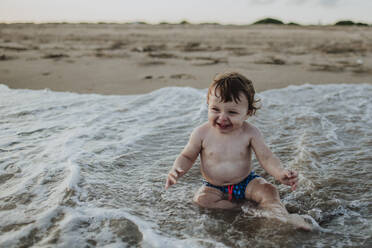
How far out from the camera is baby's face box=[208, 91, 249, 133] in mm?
2184

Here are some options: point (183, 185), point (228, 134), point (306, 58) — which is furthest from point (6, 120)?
point (306, 58)

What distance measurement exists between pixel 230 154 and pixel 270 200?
0.40 m

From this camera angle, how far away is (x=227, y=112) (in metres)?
2.21

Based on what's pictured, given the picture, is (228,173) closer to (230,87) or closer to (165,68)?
(230,87)

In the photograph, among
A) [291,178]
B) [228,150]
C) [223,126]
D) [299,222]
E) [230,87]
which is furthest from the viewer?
[228,150]

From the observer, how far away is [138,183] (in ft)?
8.29

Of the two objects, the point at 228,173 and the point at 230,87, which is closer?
the point at 230,87

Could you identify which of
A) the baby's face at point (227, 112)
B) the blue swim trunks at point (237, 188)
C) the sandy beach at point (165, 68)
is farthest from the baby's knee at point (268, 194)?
the sandy beach at point (165, 68)

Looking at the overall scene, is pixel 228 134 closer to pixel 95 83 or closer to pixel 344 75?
pixel 95 83

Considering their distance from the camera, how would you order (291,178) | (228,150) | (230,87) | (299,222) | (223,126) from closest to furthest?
(299,222) → (291,178) → (230,87) → (223,126) → (228,150)

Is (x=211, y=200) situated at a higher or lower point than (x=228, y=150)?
lower

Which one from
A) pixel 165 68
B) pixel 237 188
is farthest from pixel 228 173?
pixel 165 68

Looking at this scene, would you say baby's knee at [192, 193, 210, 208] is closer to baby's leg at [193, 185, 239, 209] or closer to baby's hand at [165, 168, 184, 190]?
baby's leg at [193, 185, 239, 209]

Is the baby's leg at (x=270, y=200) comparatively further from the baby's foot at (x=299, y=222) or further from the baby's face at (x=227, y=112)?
the baby's face at (x=227, y=112)
